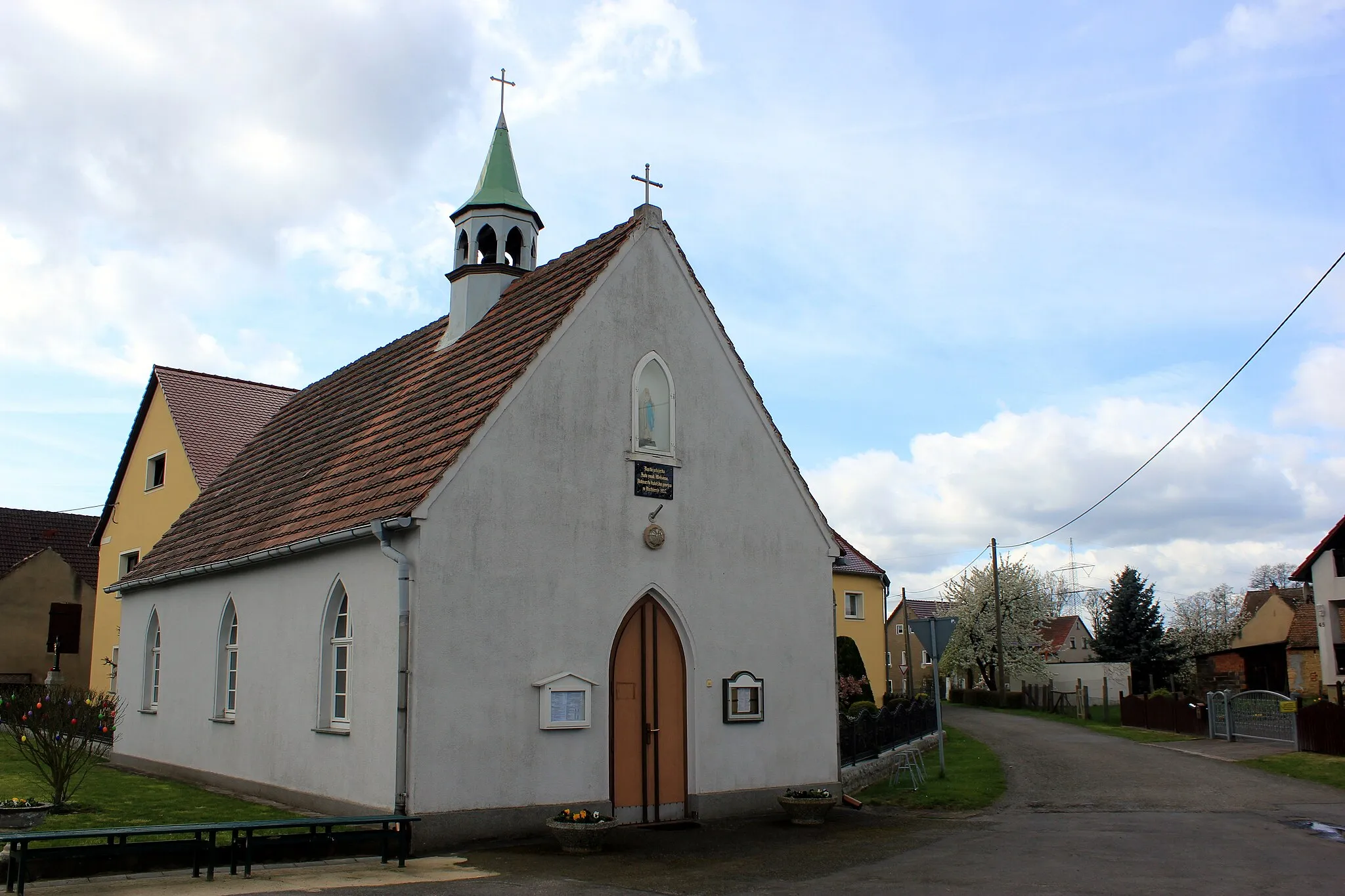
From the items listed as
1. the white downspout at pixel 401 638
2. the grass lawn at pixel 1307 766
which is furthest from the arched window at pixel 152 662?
the grass lawn at pixel 1307 766

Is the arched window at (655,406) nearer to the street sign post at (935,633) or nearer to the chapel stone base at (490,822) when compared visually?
the chapel stone base at (490,822)

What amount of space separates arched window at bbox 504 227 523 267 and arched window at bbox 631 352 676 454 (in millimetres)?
5088

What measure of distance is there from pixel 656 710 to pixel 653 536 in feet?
7.60

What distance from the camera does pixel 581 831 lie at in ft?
40.2

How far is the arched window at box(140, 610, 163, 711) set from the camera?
21.1 meters

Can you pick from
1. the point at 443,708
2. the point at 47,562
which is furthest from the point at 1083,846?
the point at 47,562

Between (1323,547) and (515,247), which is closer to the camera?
(515,247)

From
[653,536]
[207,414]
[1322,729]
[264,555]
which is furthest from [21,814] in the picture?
[1322,729]

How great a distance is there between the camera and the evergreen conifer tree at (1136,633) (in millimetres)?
53656

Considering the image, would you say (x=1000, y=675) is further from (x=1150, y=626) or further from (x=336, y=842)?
(x=336, y=842)

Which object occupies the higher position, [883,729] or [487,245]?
[487,245]

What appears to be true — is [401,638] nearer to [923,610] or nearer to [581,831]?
[581,831]

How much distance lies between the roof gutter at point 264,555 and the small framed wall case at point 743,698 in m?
5.51

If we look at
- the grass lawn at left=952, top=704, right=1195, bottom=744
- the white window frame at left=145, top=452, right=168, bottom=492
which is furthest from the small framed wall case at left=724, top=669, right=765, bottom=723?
the white window frame at left=145, top=452, right=168, bottom=492
